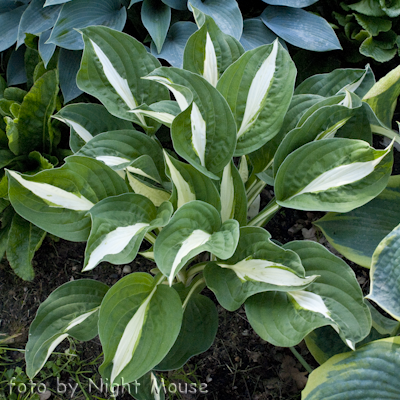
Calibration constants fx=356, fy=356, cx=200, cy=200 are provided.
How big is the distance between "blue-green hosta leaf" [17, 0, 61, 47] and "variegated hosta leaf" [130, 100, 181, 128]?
2.28 ft

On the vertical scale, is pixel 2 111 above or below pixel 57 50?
below

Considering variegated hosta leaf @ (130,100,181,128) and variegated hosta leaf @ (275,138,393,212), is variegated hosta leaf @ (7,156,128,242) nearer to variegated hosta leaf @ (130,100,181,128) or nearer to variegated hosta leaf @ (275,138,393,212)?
variegated hosta leaf @ (130,100,181,128)

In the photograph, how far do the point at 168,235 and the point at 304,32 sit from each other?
3.35 ft

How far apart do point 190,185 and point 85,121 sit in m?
0.43

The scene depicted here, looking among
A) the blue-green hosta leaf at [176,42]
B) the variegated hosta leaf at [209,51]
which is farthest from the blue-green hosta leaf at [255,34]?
the variegated hosta leaf at [209,51]

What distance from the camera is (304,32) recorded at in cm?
138

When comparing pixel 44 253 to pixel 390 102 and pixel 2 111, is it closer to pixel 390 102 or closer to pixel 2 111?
pixel 2 111

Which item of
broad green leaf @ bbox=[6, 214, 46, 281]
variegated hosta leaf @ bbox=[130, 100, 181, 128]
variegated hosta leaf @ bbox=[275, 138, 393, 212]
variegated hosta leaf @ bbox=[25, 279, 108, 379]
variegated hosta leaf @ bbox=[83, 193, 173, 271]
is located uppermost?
variegated hosta leaf @ bbox=[130, 100, 181, 128]

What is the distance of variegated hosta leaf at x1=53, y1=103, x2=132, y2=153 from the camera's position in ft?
3.67

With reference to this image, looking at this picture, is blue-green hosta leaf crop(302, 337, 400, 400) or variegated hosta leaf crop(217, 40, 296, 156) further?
variegated hosta leaf crop(217, 40, 296, 156)

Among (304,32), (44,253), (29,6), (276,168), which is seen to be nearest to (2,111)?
(29,6)

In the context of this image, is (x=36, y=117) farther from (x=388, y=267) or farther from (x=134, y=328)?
(x=388, y=267)

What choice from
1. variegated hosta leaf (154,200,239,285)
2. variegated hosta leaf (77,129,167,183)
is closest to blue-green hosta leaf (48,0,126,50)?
variegated hosta leaf (77,129,167,183)

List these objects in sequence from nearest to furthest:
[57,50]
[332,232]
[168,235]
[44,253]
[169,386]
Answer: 1. [168,235]
2. [332,232]
3. [169,386]
4. [57,50]
5. [44,253]
